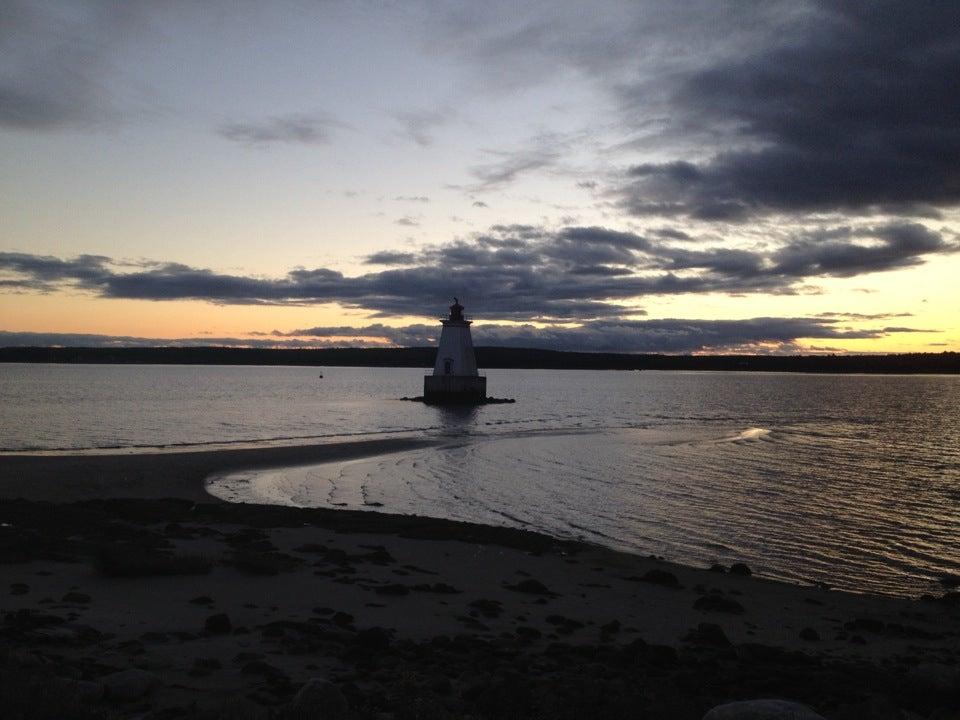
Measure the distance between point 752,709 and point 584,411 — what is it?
6791cm

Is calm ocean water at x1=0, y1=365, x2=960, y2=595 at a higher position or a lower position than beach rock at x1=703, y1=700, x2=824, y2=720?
lower

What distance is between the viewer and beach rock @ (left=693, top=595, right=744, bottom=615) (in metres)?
11.5

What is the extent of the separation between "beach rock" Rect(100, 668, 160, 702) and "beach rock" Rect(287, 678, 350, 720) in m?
1.61

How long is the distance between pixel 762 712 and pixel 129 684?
17.0ft

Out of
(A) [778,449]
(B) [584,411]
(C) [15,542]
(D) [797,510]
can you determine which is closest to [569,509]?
(D) [797,510]

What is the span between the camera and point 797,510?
2170 cm

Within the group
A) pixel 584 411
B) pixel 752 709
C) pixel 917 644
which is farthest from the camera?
pixel 584 411

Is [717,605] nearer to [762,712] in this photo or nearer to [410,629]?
[410,629]

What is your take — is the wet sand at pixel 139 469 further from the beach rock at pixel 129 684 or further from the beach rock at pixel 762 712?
the beach rock at pixel 762 712

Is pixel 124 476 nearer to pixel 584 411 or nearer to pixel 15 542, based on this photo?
pixel 15 542

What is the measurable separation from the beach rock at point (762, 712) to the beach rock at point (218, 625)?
212 inches

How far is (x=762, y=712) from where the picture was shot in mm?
5688

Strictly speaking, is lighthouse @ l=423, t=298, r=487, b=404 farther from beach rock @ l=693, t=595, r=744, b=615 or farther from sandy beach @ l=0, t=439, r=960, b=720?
beach rock @ l=693, t=595, r=744, b=615

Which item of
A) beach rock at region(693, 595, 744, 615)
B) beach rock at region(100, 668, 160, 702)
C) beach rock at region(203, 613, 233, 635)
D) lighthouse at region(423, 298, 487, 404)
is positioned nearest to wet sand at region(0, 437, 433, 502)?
beach rock at region(203, 613, 233, 635)
